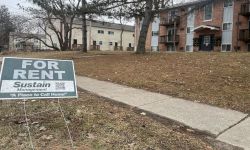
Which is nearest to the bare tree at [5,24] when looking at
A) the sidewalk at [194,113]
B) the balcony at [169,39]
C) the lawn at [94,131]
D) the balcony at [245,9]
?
the balcony at [169,39]

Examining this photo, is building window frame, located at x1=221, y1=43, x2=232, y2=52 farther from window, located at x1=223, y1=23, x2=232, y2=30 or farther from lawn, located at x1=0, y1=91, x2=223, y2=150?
lawn, located at x1=0, y1=91, x2=223, y2=150

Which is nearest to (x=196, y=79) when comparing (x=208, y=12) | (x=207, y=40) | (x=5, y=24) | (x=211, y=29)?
(x=211, y=29)

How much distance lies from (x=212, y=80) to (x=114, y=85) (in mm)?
2876

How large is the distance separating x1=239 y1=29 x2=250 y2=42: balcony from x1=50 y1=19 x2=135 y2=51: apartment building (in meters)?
27.9

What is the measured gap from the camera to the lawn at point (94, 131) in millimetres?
3867

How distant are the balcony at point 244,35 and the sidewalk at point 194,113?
2437 centimetres

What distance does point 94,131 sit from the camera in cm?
429

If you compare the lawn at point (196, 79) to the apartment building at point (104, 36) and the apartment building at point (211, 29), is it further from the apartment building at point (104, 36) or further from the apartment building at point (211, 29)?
the apartment building at point (104, 36)

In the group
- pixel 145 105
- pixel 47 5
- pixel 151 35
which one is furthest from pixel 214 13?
pixel 145 105

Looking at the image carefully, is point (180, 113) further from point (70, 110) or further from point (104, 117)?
point (70, 110)

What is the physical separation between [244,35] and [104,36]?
35.1 m

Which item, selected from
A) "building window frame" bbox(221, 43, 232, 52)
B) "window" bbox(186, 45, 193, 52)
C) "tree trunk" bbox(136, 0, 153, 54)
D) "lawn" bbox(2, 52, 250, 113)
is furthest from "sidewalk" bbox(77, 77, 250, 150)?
"window" bbox(186, 45, 193, 52)

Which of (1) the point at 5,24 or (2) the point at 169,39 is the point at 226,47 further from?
(1) the point at 5,24

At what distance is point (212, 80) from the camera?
Answer: 27.6 feet
